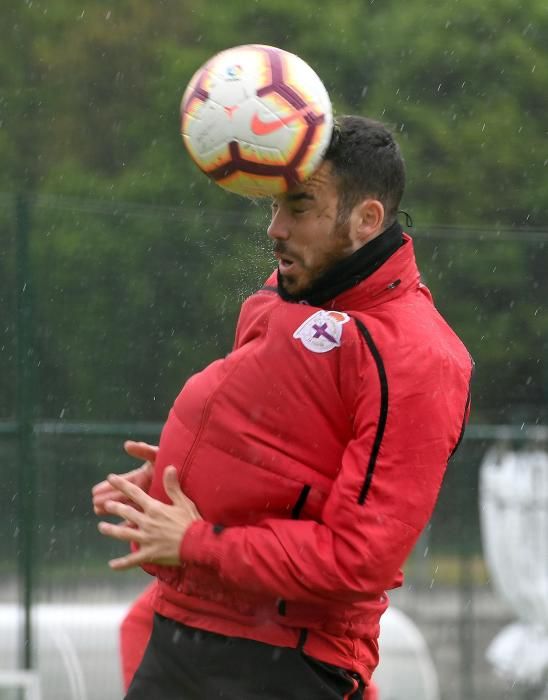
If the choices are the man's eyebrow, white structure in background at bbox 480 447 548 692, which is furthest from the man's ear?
white structure in background at bbox 480 447 548 692

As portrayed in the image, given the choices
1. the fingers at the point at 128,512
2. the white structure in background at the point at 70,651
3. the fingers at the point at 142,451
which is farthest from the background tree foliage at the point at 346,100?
the fingers at the point at 128,512

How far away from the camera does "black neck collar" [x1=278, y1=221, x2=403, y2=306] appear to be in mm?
3637

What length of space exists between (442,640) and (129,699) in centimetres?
338

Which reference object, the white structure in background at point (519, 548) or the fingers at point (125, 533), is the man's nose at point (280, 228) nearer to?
the fingers at point (125, 533)

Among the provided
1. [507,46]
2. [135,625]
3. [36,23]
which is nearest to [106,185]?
[36,23]

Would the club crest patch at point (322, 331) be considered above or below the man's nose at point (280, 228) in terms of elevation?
below

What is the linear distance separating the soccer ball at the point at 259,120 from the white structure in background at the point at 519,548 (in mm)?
3736

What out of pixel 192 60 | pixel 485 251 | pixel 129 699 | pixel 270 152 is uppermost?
pixel 192 60

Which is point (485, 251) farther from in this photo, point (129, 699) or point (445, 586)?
point (129, 699)

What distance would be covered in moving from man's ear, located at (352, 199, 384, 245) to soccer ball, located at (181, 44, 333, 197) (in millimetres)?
171

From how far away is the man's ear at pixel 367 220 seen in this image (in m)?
3.67

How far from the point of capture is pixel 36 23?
60.3 feet

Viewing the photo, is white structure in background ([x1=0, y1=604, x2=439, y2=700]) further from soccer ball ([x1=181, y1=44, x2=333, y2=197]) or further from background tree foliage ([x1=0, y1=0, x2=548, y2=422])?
soccer ball ([x1=181, y1=44, x2=333, y2=197])

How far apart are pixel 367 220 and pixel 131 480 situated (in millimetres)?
947
